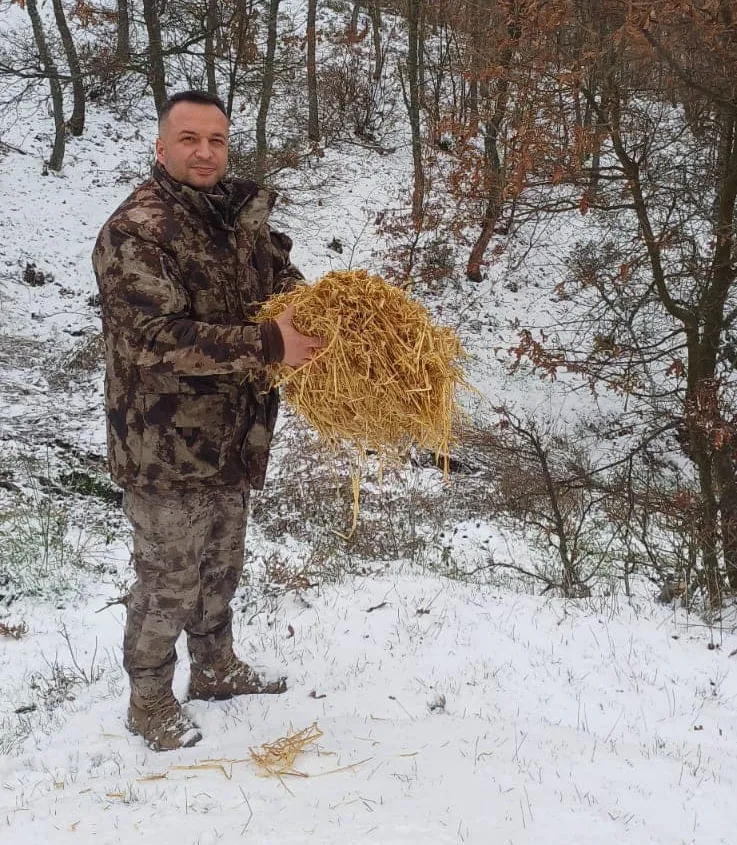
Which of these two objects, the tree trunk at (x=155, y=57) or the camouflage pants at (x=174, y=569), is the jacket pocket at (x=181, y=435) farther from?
the tree trunk at (x=155, y=57)

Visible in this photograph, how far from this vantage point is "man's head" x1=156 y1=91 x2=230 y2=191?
2.26 m

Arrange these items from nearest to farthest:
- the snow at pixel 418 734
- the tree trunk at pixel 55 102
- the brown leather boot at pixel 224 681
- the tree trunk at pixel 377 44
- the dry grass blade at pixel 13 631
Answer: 1. the snow at pixel 418 734
2. the brown leather boot at pixel 224 681
3. the dry grass blade at pixel 13 631
4. the tree trunk at pixel 55 102
5. the tree trunk at pixel 377 44

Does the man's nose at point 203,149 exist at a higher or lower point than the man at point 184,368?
higher

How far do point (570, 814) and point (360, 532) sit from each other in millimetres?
4256

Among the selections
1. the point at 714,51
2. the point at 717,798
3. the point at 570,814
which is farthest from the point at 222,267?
the point at 714,51

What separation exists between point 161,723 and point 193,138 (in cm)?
237

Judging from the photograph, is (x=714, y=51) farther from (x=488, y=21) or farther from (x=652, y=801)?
(x=488, y=21)

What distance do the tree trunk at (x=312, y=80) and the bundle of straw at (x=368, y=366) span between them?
1671cm

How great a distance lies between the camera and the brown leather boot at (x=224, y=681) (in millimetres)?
3062

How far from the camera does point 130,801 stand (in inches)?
92.8

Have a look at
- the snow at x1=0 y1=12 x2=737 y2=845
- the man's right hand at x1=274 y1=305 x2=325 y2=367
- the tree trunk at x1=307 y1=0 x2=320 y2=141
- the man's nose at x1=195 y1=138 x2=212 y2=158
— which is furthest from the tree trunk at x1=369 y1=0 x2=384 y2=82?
the man's right hand at x1=274 y1=305 x2=325 y2=367

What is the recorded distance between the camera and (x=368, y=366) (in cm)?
212

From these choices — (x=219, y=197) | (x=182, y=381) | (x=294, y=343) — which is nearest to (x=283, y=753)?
(x=182, y=381)

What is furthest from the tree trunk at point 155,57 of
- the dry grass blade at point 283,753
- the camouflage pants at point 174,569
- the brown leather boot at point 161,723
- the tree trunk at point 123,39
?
the dry grass blade at point 283,753
